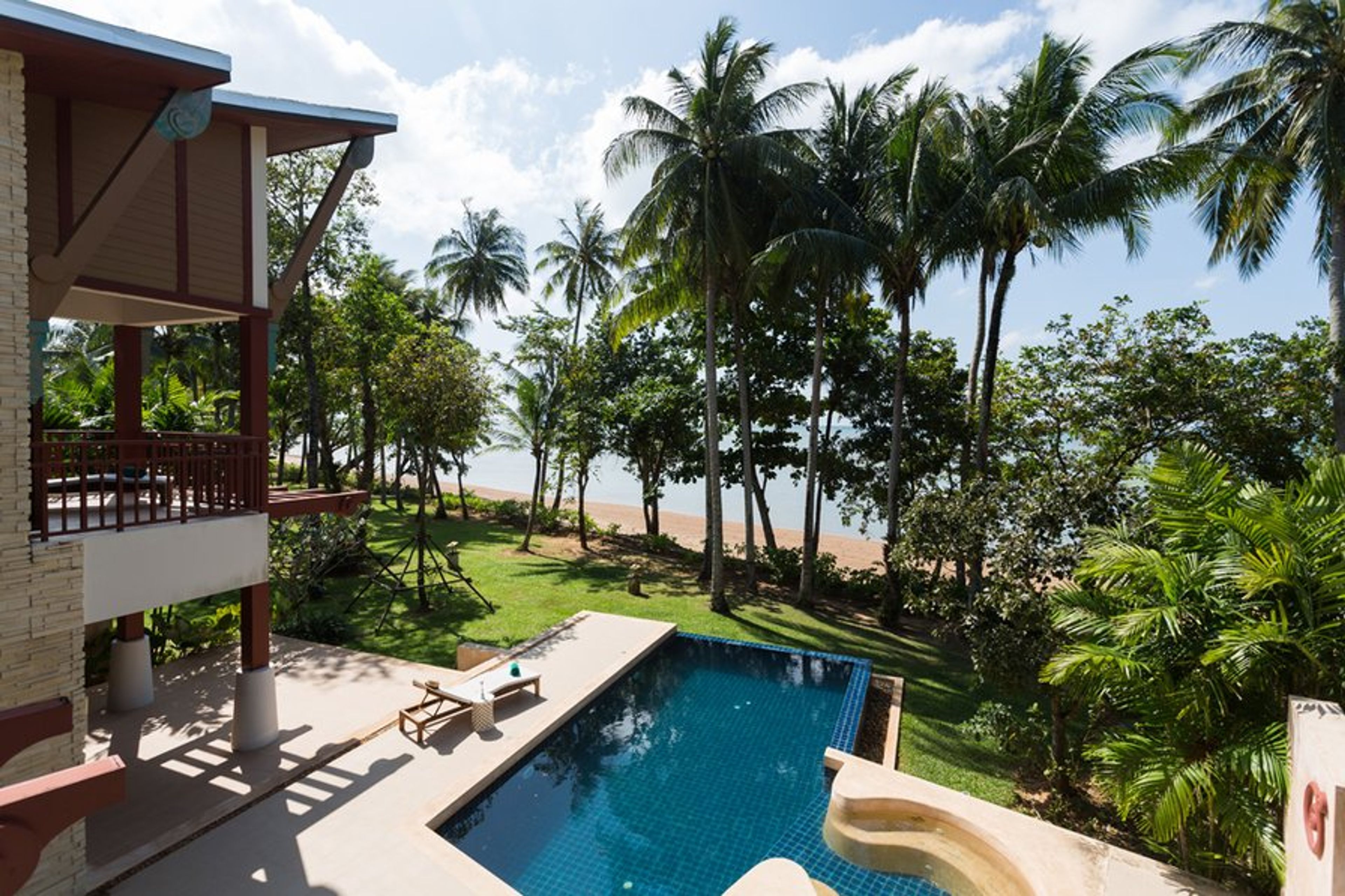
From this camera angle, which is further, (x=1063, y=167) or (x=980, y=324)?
(x=980, y=324)

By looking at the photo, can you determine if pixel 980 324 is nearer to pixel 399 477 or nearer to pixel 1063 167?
pixel 1063 167

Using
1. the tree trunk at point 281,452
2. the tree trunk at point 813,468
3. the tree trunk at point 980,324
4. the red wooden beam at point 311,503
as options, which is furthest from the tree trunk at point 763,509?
the tree trunk at point 281,452

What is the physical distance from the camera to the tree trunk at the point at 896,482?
52.1 feet

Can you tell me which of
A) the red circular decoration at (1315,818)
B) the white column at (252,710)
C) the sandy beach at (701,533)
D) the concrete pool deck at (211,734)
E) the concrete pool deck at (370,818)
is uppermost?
the red circular decoration at (1315,818)

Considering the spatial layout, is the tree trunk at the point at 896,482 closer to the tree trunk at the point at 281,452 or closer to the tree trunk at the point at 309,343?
the tree trunk at the point at 309,343

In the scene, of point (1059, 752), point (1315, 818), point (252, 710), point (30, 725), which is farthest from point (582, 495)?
point (30, 725)

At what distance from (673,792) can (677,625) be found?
666cm

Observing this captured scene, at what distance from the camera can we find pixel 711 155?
15.6 metres

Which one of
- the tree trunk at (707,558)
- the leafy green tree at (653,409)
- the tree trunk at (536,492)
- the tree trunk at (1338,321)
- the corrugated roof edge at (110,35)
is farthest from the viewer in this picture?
the tree trunk at (536,492)

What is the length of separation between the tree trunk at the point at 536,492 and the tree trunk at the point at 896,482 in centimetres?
1253

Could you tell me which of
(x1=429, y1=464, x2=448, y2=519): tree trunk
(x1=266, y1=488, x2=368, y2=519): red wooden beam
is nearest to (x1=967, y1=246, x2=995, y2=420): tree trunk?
(x1=266, y1=488, x2=368, y2=519): red wooden beam

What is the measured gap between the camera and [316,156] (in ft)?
62.5

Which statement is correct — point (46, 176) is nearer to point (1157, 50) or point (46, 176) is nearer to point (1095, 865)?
point (1095, 865)

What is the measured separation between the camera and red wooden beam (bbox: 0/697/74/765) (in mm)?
2527
